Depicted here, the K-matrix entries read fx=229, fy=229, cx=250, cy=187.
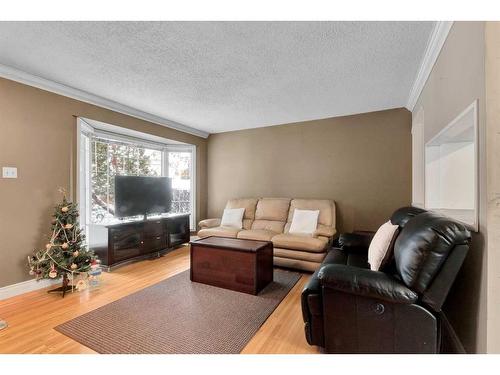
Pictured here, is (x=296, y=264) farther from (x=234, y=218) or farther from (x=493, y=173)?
(x=493, y=173)

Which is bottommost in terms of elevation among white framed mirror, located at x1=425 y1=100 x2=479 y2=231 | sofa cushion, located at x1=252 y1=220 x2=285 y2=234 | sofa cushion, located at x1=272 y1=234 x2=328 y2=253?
sofa cushion, located at x1=272 y1=234 x2=328 y2=253

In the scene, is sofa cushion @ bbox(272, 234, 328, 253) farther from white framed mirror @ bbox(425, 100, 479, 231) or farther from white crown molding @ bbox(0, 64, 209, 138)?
white crown molding @ bbox(0, 64, 209, 138)

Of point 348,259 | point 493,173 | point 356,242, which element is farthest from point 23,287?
point 493,173

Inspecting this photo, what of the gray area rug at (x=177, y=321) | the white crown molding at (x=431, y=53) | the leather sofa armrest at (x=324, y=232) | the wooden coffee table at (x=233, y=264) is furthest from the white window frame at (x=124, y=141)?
the white crown molding at (x=431, y=53)

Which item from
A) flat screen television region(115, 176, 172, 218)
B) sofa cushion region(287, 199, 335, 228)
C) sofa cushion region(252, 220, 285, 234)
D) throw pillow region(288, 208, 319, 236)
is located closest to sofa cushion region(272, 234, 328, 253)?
throw pillow region(288, 208, 319, 236)

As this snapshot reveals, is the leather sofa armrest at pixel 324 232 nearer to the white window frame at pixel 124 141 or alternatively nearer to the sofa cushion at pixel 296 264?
the sofa cushion at pixel 296 264

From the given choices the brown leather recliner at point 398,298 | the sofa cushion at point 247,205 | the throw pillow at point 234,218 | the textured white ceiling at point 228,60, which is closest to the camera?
the brown leather recliner at point 398,298

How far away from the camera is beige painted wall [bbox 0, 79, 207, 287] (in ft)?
8.04

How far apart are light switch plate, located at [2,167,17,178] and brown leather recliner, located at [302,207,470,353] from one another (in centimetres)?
322

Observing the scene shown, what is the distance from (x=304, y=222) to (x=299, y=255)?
0.63m

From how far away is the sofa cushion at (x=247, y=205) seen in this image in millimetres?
4371

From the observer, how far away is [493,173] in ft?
3.83

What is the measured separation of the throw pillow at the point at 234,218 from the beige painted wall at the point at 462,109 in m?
3.01
